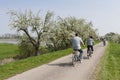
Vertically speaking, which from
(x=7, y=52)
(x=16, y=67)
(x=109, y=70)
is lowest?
(x=109, y=70)

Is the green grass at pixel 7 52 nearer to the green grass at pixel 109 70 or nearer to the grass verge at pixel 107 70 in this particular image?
the green grass at pixel 109 70

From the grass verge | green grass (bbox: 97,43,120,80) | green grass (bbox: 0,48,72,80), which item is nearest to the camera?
the grass verge

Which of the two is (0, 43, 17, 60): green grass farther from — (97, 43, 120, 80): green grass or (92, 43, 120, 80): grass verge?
(92, 43, 120, 80): grass verge

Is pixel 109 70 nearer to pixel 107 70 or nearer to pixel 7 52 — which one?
pixel 107 70

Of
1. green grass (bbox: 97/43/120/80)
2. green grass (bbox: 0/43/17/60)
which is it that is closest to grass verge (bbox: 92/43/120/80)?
green grass (bbox: 97/43/120/80)

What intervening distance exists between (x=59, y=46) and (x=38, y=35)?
1241 cm

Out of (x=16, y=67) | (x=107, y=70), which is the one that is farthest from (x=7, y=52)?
(x=107, y=70)

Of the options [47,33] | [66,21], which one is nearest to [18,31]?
[47,33]

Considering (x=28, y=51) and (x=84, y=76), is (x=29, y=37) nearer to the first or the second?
(x=28, y=51)

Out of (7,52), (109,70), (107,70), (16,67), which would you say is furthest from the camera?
(7,52)

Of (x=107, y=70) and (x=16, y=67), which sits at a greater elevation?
(x=16, y=67)

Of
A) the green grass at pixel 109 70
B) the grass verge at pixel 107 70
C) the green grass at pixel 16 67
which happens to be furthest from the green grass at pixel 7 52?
the grass verge at pixel 107 70

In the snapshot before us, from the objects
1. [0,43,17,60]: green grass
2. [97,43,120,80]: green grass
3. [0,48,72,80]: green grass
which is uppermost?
[0,43,17,60]: green grass

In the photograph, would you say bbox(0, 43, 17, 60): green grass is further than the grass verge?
Yes
